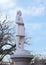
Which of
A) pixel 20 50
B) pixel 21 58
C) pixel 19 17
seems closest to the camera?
pixel 21 58

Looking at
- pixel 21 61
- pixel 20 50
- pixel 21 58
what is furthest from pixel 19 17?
pixel 21 61

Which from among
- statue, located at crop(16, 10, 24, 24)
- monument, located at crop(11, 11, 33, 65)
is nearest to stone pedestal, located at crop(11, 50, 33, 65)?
monument, located at crop(11, 11, 33, 65)

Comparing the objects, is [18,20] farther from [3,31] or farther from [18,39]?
[3,31]

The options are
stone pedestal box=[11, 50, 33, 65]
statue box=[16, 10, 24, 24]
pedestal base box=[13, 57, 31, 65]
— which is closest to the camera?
stone pedestal box=[11, 50, 33, 65]

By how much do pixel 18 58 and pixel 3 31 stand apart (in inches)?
433

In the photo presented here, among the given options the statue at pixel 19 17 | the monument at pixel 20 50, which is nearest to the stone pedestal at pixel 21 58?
the monument at pixel 20 50

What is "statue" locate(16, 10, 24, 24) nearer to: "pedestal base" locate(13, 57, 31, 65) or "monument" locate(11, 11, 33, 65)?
"monument" locate(11, 11, 33, 65)

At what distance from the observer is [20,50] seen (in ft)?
45.5

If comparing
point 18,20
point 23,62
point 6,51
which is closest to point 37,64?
point 23,62

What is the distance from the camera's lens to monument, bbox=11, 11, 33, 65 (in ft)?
44.2

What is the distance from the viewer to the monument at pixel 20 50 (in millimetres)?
13469

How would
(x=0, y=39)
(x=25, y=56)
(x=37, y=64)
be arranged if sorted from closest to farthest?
(x=25, y=56) → (x=37, y=64) → (x=0, y=39)

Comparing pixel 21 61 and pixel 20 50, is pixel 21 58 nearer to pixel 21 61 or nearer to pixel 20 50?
pixel 21 61

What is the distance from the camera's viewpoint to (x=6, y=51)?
2370 centimetres
